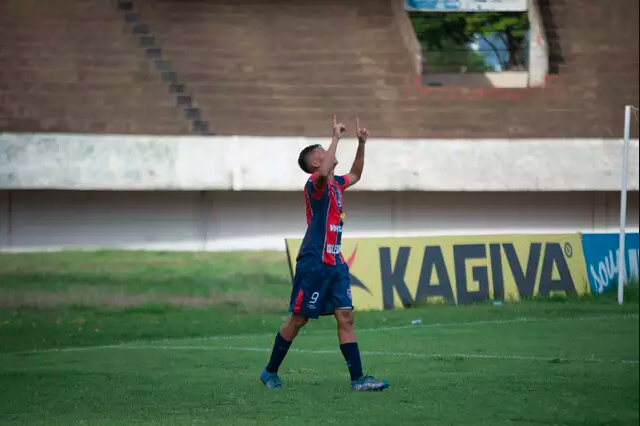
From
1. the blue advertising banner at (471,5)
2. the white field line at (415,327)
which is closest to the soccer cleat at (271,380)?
the white field line at (415,327)

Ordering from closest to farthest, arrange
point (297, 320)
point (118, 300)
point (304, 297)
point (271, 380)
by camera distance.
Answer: point (304, 297), point (297, 320), point (271, 380), point (118, 300)

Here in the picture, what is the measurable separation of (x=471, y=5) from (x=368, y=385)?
1837cm

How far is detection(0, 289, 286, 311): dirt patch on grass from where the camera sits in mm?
19078

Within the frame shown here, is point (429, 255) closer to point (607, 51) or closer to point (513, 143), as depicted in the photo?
point (513, 143)

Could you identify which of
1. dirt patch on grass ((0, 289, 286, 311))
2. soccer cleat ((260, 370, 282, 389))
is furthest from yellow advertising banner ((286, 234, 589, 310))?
soccer cleat ((260, 370, 282, 389))

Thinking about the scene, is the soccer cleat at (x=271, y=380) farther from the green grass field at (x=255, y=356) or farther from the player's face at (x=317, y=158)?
the player's face at (x=317, y=158)

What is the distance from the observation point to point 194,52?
23188 mm

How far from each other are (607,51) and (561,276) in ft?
29.0

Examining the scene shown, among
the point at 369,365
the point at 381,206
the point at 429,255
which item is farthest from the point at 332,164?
the point at 381,206

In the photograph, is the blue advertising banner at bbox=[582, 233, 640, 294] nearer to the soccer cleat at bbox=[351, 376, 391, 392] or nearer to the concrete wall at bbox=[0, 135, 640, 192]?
the concrete wall at bbox=[0, 135, 640, 192]

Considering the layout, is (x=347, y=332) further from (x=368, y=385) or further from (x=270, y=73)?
(x=270, y=73)

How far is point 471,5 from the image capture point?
83.1ft

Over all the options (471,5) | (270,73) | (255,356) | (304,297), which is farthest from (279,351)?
(471,5)

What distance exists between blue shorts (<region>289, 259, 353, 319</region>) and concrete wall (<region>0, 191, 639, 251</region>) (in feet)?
46.4
